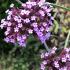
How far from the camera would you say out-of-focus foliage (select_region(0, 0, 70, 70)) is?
12.2ft

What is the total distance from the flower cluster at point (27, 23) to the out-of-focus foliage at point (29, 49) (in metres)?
1.24

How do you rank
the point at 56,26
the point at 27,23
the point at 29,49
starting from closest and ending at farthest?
the point at 27,23 < the point at 56,26 < the point at 29,49

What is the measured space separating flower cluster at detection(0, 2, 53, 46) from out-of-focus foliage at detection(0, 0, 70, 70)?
4.07ft

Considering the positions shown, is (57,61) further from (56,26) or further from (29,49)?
(29,49)

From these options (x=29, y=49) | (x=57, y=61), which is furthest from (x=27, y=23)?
(x=29, y=49)

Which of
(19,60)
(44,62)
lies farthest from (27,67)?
(44,62)

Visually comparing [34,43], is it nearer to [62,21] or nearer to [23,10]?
[62,21]

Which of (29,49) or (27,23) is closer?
(27,23)

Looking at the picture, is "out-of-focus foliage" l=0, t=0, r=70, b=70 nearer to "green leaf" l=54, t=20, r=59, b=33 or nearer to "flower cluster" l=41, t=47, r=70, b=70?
"green leaf" l=54, t=20, r=59, b=33

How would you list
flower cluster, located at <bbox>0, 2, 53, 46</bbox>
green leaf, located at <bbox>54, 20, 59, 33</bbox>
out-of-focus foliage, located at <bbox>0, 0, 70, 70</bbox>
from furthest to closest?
out-of-focus foliage, located at <bbox>0, 0, 70, 70</bbox>
green leaf, located at <bbox>54, 20, 59, 33</bbox>
flower cluster, located at <bbox>0, 2, 53, 46</bbox>

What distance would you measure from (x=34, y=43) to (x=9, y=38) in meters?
1.41

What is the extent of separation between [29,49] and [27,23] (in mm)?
1574

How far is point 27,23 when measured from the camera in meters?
2.35

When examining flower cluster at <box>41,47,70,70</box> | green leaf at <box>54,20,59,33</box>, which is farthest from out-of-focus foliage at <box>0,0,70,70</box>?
flower cluster at <box>41,47,70,70</box>
